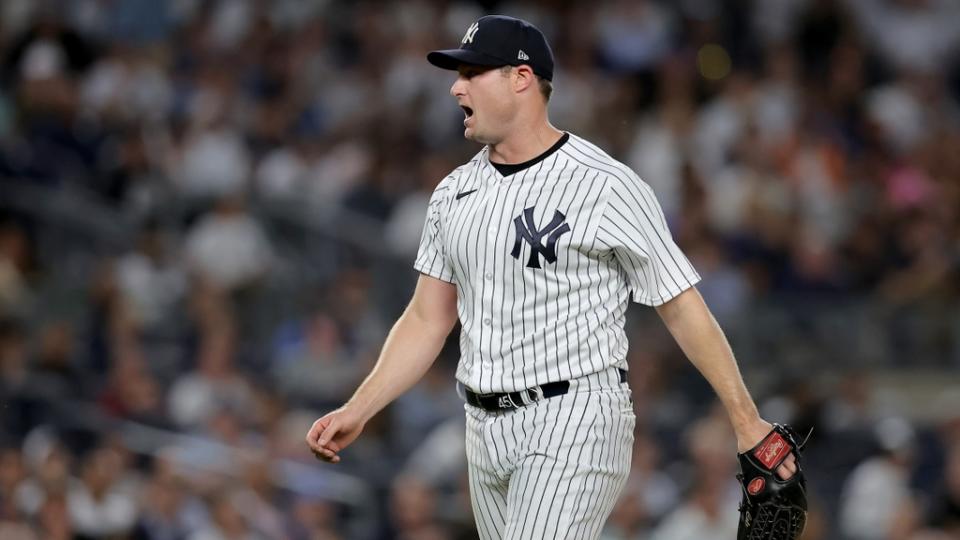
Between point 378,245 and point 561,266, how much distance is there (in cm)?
642

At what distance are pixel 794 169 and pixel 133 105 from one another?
194 inches

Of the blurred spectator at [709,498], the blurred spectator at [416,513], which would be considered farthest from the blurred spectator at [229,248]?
the blurred spectator at [709,498]

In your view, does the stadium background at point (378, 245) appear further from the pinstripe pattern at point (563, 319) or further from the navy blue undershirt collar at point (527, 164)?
the navy blue undershirt collar at point (527, 164)

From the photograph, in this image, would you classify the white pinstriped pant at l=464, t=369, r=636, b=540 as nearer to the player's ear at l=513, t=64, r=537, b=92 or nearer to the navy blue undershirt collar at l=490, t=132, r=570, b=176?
the navy blue undershirt collar at l=490, t=132, r=570, b=176

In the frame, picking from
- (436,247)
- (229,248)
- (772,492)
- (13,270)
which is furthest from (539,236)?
(13,270)

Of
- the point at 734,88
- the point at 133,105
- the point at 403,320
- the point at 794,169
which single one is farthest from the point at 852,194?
the point at 403,320

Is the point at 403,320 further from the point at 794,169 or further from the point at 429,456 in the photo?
the point at 794,169

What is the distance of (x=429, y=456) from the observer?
9.22 metres

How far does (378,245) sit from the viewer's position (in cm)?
1061

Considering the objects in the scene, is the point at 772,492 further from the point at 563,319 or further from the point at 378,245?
the point at 378,245

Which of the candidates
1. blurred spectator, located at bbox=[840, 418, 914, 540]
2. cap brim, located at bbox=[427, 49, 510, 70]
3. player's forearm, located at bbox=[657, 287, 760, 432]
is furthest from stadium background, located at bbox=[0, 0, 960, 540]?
cap brim, located at bbox=[427, 49, 510, 70]

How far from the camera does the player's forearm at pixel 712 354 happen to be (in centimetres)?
418

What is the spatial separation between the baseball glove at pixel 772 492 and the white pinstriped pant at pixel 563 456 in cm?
35

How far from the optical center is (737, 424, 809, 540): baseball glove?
4.23 metres
